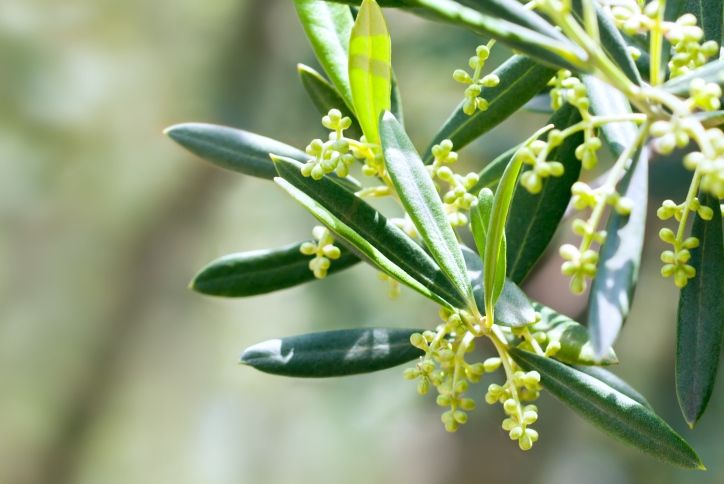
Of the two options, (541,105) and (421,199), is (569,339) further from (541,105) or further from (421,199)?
(541,105)

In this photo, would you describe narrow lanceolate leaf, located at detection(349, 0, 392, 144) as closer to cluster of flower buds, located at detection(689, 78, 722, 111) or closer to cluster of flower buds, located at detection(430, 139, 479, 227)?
cluster of flower buds, located at detection(430, 139, 479, 227)

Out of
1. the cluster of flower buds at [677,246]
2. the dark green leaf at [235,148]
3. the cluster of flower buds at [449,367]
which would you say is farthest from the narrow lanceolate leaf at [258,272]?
the cluster of flower buds at [677,246]

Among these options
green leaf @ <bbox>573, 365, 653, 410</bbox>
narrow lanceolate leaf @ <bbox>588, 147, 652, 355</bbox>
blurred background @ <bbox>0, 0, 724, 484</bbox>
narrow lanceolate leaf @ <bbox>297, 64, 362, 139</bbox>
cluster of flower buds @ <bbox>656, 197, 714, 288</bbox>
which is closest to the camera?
narrow lanceolate leaf @ <bbox>588, 147, 652, 355</bbox>

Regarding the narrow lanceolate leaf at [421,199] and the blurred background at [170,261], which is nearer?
the narrow lanceolate leaf at [421,199]

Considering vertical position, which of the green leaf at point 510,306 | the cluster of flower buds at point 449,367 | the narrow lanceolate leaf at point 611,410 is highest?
the green leaf at point 510,306

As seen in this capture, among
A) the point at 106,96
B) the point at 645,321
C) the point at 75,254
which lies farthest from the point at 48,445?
the point at 645,321

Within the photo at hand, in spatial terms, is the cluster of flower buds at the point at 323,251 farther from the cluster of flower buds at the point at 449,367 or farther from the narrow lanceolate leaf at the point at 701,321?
the narrow lanceolate leaf at the point at 701,321

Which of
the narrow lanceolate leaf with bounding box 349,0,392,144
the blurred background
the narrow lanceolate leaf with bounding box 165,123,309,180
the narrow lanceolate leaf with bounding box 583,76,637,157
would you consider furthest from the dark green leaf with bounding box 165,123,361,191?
the blurred background
